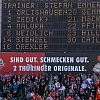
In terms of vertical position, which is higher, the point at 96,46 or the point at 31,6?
the point at 31,6

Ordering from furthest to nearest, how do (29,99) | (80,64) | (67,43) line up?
(67,43) → (80,64) → (29,99)

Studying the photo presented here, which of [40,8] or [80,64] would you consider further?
[40,8]

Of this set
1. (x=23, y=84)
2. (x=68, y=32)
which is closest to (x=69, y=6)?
(x=68, y=32)

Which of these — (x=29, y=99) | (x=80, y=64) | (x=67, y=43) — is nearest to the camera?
(x=29, y=99)

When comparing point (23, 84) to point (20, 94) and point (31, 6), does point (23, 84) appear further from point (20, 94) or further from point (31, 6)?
point (31, 6)

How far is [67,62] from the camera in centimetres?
2950

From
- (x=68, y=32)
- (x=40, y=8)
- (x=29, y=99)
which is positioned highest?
(x=40, y=8)

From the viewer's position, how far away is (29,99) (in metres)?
25.1

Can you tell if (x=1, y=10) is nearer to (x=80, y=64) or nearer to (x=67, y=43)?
(x=67, y=43)

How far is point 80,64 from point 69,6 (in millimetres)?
5437

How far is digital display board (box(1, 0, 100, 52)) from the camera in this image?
1259 inches

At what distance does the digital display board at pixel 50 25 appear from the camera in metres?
32.0

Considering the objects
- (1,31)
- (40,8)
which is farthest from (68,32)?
(1,31)

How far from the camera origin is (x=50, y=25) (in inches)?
1266
